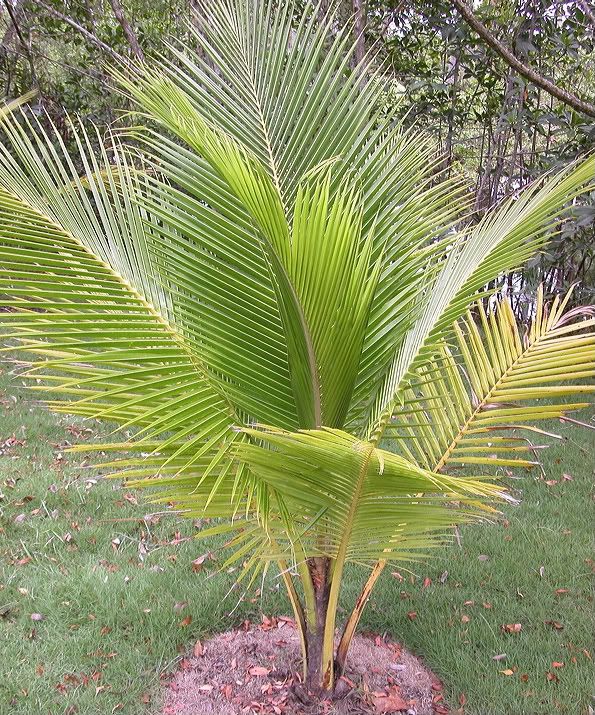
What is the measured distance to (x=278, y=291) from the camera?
1245mm

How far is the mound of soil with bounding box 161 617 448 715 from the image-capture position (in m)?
1.96

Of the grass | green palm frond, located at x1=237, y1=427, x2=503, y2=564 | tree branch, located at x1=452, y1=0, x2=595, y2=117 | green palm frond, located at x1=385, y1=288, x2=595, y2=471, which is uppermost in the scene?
tree branch, located at x1=452, y1=0, x2=595, y2=117

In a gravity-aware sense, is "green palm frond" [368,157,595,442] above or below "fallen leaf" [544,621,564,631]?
above

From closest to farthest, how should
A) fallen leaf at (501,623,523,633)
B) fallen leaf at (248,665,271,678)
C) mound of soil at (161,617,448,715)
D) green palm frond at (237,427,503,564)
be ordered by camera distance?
green palm frond at (237,427,503,564) < mound of soil at (161,617,448,715) < fallen leaf at (248,665,271,678) < fallen leaf at (501,623,523,633)

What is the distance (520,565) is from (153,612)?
1598 millimetres

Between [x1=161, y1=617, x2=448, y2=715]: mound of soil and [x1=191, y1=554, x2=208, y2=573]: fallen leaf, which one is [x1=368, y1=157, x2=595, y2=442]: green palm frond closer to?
[x1=161, y1=617, x2=448, y2=715]: mound of soil

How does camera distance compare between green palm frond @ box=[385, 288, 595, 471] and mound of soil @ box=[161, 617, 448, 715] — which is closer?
green palm frond @ box=[385, 288, 595, 471]

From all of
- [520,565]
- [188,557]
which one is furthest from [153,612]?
[520,565]

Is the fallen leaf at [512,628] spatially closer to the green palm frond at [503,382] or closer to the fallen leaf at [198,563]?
the green palm frond at [503,382]

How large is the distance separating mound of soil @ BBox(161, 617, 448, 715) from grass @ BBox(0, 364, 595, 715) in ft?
0.25

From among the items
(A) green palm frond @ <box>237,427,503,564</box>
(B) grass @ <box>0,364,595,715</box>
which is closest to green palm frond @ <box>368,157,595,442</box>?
(A) green palm frond @ <box>237,427,503,564</box>

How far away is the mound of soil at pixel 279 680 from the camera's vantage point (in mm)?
1959

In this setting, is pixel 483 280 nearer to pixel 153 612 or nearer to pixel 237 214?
pixel 237 214

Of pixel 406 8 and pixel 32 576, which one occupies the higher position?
pixel 406 8
